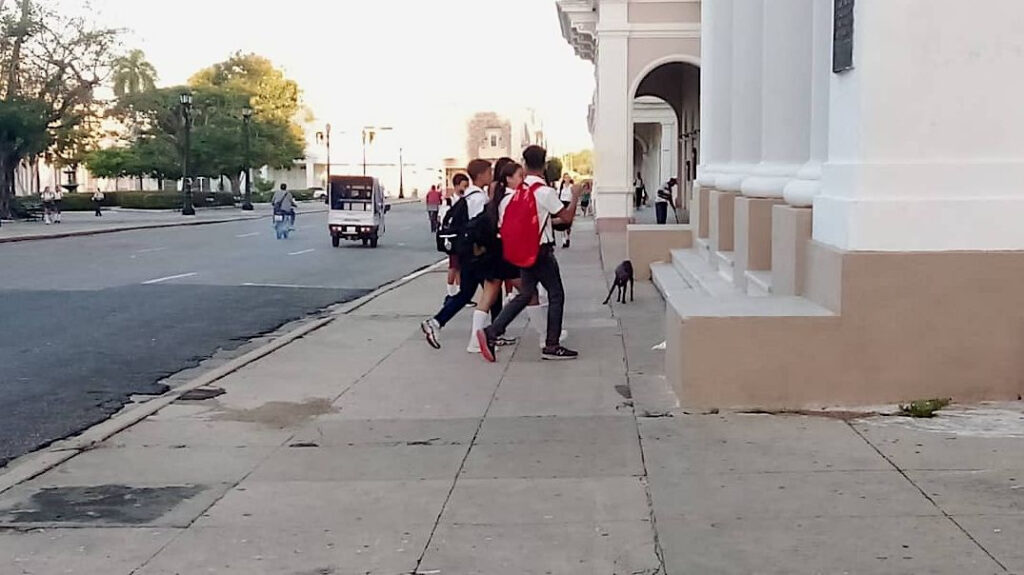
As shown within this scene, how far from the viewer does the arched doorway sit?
3453 cm

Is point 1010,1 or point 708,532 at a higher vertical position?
point 1010,1

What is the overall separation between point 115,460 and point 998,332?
5.66m

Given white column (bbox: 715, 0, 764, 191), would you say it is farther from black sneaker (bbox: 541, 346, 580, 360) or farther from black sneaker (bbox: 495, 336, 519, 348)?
A: black sneaker (bbox: 541, 346, 580, 360)

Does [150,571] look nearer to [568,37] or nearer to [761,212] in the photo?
[761,212]

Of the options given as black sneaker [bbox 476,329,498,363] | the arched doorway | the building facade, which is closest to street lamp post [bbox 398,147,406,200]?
the arched doorway

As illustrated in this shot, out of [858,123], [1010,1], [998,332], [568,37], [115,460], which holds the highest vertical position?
[568,37]

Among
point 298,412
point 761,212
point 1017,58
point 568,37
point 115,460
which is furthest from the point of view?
point 568,37

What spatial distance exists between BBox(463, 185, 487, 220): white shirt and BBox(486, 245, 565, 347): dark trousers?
4.24ft

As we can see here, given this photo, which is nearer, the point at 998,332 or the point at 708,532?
the point at 708,532

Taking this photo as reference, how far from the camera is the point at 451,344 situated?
12312 millimetres

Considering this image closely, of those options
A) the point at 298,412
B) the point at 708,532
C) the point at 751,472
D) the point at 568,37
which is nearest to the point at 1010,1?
the point at 751,472

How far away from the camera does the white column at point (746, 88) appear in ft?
45.8

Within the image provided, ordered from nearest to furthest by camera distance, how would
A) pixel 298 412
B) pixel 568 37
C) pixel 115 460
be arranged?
pixel 115 460
pixel 298 412
pixel 568 37

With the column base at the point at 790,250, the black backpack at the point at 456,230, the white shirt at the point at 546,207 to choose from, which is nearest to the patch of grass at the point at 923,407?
the column base at the point at 790,250
